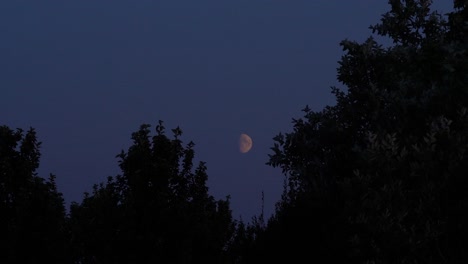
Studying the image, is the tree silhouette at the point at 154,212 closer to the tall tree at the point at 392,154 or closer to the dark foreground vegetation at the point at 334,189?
the dark foreground vegetation at the point at 334,189

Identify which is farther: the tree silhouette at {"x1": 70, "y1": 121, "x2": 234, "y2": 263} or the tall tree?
the tree silhouette at {"x1": 70, "y1": 121, "x2": 234, "y2": 263}

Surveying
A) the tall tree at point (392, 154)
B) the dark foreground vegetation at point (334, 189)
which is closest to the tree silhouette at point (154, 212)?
the dark foreground vegetation at point (334, 189)

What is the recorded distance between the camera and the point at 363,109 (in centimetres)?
1944

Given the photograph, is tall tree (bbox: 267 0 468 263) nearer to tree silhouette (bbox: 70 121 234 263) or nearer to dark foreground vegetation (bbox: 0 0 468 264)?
dark foreground vegetation (bbox: 0 0 468 264)

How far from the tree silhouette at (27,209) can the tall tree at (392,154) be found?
21.2 ft

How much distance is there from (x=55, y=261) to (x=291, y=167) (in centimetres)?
708

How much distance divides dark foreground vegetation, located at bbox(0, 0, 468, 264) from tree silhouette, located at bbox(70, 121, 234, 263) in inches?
1.3

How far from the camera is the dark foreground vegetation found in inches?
536

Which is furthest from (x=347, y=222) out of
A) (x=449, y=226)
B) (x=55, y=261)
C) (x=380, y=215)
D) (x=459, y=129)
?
(x=55, y=261)

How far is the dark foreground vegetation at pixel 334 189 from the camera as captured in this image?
44.7 feet

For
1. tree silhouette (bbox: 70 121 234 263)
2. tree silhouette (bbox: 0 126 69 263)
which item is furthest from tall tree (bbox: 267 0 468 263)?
tree silhouette (bbox: 0 126 69 263)

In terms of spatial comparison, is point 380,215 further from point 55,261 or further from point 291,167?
point 55,261

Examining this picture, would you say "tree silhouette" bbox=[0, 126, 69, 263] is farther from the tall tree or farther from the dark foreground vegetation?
the tall tree

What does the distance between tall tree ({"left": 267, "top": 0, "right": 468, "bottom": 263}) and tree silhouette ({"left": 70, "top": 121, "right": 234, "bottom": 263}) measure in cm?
253
